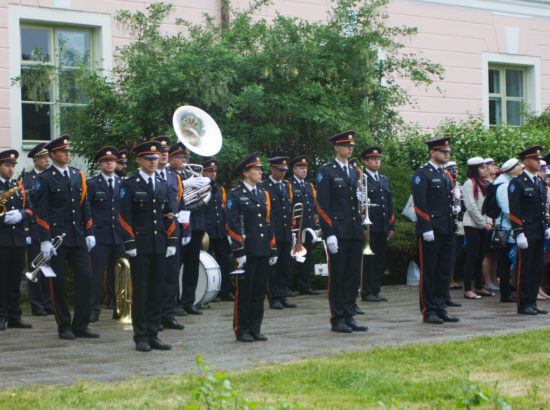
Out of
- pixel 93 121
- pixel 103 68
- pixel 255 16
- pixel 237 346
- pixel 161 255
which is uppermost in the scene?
pixel 255 16

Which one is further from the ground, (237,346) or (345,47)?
(345,47)

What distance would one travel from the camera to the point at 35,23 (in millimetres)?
14891

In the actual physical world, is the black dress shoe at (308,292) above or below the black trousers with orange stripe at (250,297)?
below

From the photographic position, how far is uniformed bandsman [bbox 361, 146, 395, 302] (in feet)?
41.7

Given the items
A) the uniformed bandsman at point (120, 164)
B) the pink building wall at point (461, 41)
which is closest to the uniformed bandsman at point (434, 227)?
the uniformed bandsman at point (120, 164)

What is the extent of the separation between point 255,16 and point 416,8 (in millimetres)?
4185

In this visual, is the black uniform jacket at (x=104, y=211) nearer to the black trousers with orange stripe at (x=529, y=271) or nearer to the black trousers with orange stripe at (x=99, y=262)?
the black trousers with orange stripe at (x=99, y=262)

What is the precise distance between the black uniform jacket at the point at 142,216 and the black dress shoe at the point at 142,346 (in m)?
0.87

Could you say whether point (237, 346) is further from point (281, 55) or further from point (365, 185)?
point (281, 55)

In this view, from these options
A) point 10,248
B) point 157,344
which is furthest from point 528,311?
point 10,248

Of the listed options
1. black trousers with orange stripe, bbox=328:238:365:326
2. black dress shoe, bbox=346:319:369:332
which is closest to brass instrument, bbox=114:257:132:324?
black trousers with orange stripe, bbox=328:238:365:326

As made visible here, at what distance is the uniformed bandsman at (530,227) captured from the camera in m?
10.8

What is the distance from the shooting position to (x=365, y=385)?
647 centimetres

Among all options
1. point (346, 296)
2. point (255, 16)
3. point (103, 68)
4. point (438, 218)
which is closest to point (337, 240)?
point (346, 296)
